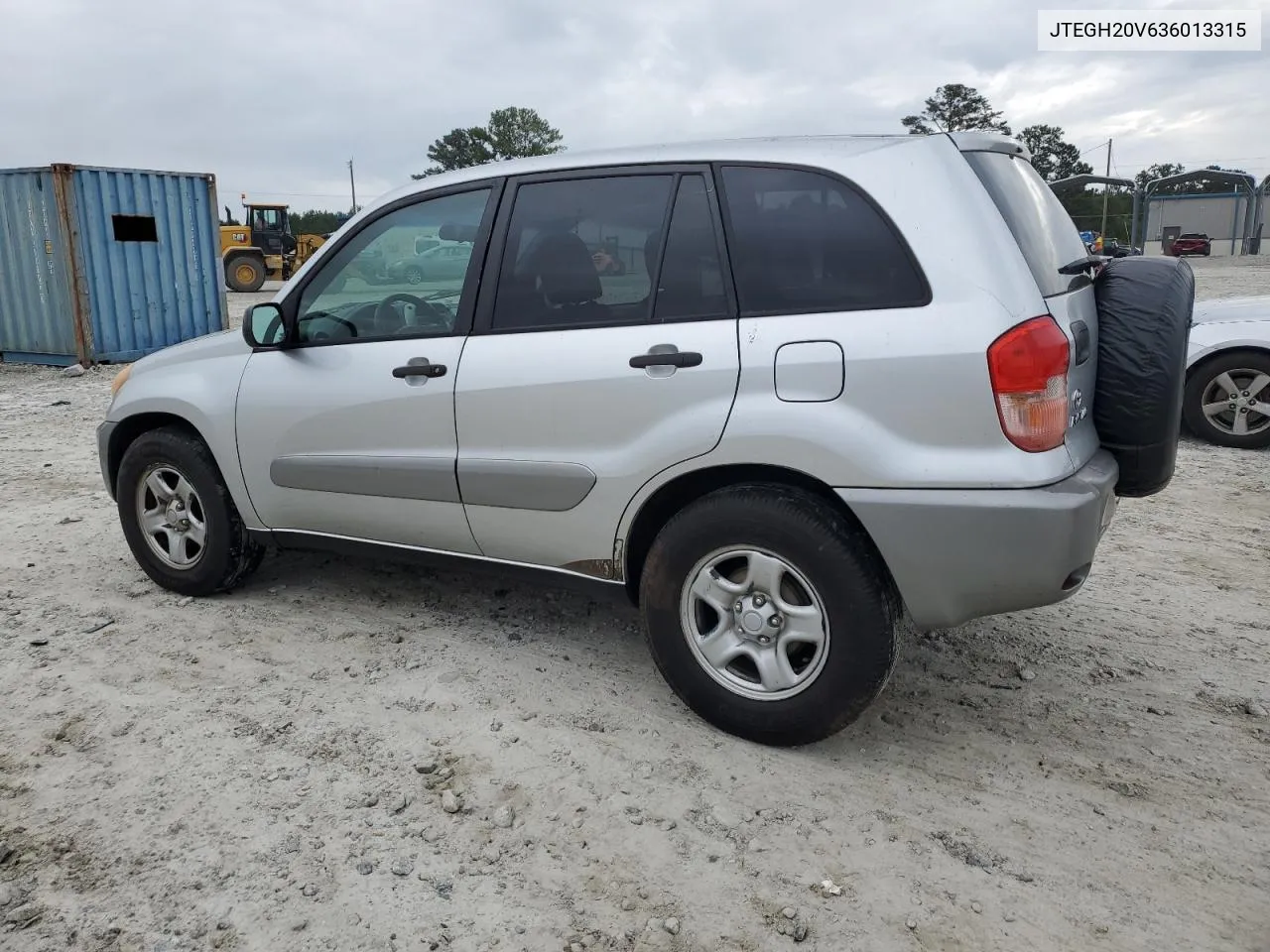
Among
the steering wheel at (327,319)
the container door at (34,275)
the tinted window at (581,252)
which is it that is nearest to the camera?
the tinted window at (581,252)

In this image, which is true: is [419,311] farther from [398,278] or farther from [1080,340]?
[1080,340]

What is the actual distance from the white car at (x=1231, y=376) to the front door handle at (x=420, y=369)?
5.52 metres

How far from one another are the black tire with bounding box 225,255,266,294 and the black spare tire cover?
2491 cm

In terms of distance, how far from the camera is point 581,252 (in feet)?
10.7

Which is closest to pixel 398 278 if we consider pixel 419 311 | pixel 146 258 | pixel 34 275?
pixel 419 311

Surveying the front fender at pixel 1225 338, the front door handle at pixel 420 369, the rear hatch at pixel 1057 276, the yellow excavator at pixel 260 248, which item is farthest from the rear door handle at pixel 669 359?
the yellow excavator at pixel 260 248

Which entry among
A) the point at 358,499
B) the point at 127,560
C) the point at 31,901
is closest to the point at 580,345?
the point at 358,499

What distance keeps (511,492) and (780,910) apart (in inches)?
63.4

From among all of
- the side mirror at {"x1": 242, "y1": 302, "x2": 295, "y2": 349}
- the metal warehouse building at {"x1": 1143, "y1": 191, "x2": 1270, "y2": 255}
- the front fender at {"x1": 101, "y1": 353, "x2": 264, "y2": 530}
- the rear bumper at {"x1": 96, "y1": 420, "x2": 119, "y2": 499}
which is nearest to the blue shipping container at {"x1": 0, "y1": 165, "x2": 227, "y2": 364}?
the rear bumper at {"x1": 96, "y1": 420, "x2": 119, "y2": 499}

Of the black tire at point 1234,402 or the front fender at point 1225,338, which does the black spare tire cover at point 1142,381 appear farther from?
the black tire at point 1234,402

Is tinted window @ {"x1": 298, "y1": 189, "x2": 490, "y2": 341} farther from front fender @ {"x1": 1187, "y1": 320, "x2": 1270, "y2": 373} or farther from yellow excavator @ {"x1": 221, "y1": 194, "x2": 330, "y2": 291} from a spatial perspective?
yellow excavator @ {"x1": 221, "y1": 194, "x2": 330, "y2": 291}

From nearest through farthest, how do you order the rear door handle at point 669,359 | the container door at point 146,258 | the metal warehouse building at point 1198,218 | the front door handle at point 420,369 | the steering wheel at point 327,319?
the rear door handle at point 669,359 < the front door handle at point 420,369 < the steering wheel at point 327,319 < the container door at point 146,258 < the metal warehouse building at point 1198,218

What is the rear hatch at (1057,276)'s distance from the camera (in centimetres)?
274

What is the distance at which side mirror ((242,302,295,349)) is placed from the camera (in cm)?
376
